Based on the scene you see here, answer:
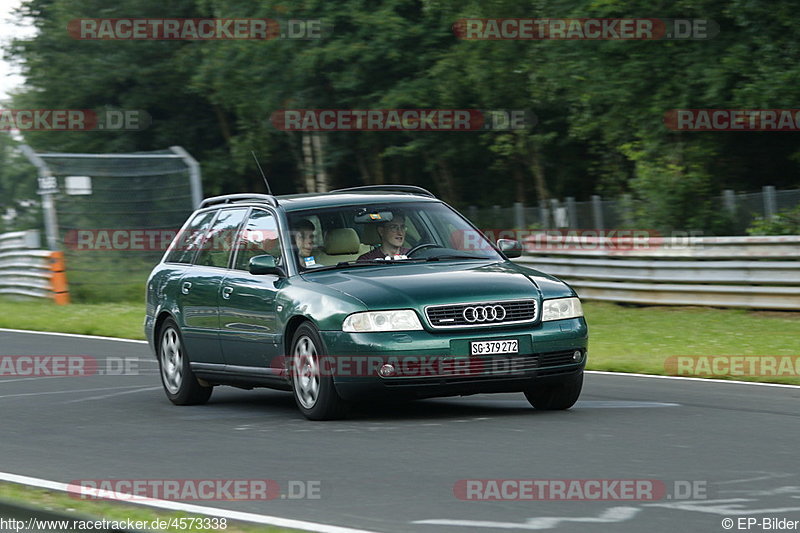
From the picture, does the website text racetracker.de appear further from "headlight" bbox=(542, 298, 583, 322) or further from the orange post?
the orange post

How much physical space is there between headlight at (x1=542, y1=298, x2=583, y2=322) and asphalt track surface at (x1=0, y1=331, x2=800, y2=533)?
Result: 69 cm

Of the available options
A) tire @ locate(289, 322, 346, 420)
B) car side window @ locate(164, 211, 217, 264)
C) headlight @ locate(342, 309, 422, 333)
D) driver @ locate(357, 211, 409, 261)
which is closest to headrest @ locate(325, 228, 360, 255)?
driver @ locate(357, 211, 409, 261)

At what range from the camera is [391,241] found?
11062 millimetres

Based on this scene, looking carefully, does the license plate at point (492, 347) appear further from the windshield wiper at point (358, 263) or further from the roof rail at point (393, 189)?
the roof rail at point (393, 189)

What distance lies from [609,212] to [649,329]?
40.1 feet

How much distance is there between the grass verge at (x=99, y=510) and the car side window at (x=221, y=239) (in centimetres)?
428

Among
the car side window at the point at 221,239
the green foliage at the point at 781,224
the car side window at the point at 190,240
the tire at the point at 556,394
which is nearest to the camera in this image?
the tire at the point at 556,394

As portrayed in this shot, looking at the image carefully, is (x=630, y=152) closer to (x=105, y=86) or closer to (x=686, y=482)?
(x=686, y=482)

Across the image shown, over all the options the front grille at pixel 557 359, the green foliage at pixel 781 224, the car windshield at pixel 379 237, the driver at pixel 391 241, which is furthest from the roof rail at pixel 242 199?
the green foliage at pixel 781 224

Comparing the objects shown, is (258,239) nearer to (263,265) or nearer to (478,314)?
(263,265)

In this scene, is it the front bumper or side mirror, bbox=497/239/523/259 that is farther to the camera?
side mirror, bbox=497/239/523/259

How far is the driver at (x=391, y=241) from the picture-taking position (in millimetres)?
10930

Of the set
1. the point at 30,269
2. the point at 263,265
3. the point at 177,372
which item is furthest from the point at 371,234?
the point at 30,269

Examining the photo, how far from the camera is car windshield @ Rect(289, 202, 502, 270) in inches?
428
